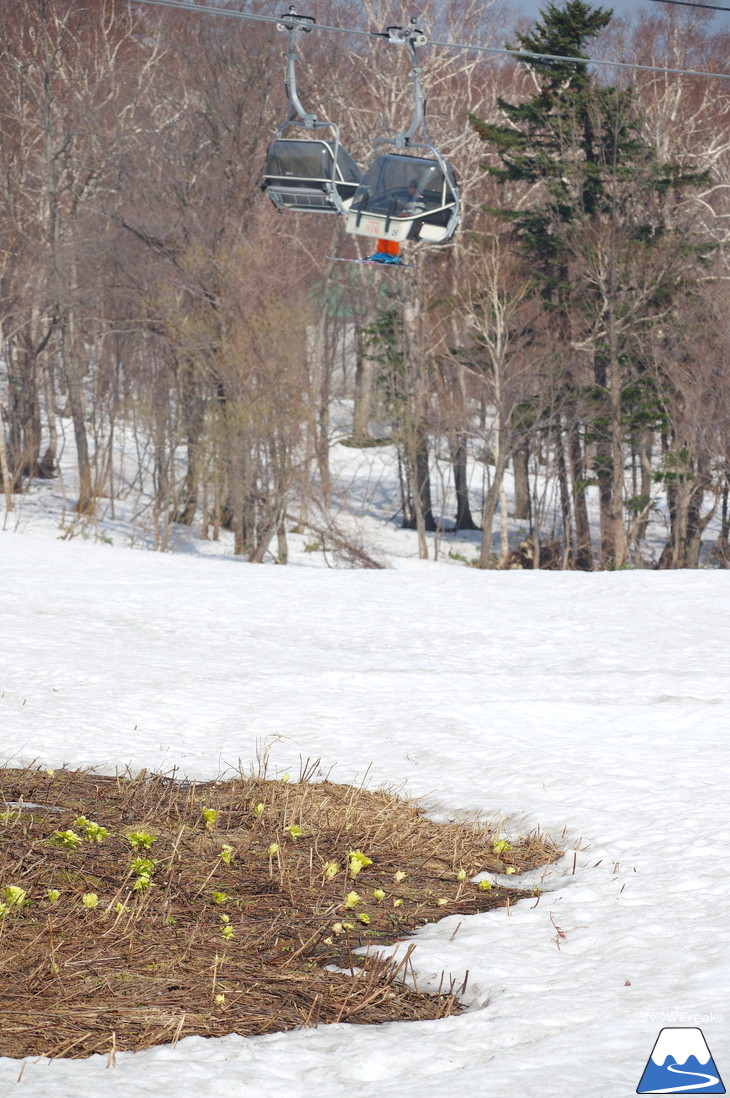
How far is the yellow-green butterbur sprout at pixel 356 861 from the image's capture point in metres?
4.51

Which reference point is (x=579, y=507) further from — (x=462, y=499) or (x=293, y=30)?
(x=293, y=30)

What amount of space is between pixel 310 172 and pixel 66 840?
307 inches

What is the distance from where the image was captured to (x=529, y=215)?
28.5 meters

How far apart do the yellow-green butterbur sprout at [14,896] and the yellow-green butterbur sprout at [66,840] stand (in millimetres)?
554

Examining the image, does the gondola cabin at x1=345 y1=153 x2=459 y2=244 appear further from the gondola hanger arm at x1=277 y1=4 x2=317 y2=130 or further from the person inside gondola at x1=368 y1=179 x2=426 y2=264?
the gondola hanger arm at x1=277 y1=4 x2=317 y2=130

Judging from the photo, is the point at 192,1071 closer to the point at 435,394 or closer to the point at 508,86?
the point at 435,394

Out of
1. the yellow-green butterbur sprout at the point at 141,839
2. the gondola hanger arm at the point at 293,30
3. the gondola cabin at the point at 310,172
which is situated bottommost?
the yellow-green butterbur sprout at the point at 141,839

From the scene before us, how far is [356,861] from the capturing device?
14.9ft

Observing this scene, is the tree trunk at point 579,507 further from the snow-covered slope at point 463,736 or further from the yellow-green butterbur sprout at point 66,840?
the yellow-green butterbur sprout at point 66,840

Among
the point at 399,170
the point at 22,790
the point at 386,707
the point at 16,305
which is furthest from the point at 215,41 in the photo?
the point at 22,790


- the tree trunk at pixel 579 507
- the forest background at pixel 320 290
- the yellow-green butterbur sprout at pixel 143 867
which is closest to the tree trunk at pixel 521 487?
the forest background at pixel 320 290

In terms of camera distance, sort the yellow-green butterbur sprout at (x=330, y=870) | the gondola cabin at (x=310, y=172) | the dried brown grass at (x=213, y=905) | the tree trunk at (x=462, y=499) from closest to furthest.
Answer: the dried brown grass at (x=213, y=905)
the yellow-green butterbur sprout at (x=330, y=870)
the gondola cabin at (x=310, y=172)
the tree trunk at (x=462, y=499)

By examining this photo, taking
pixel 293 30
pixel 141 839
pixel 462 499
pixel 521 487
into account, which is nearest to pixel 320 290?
pixel 462 499

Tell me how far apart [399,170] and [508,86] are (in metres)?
28.9
